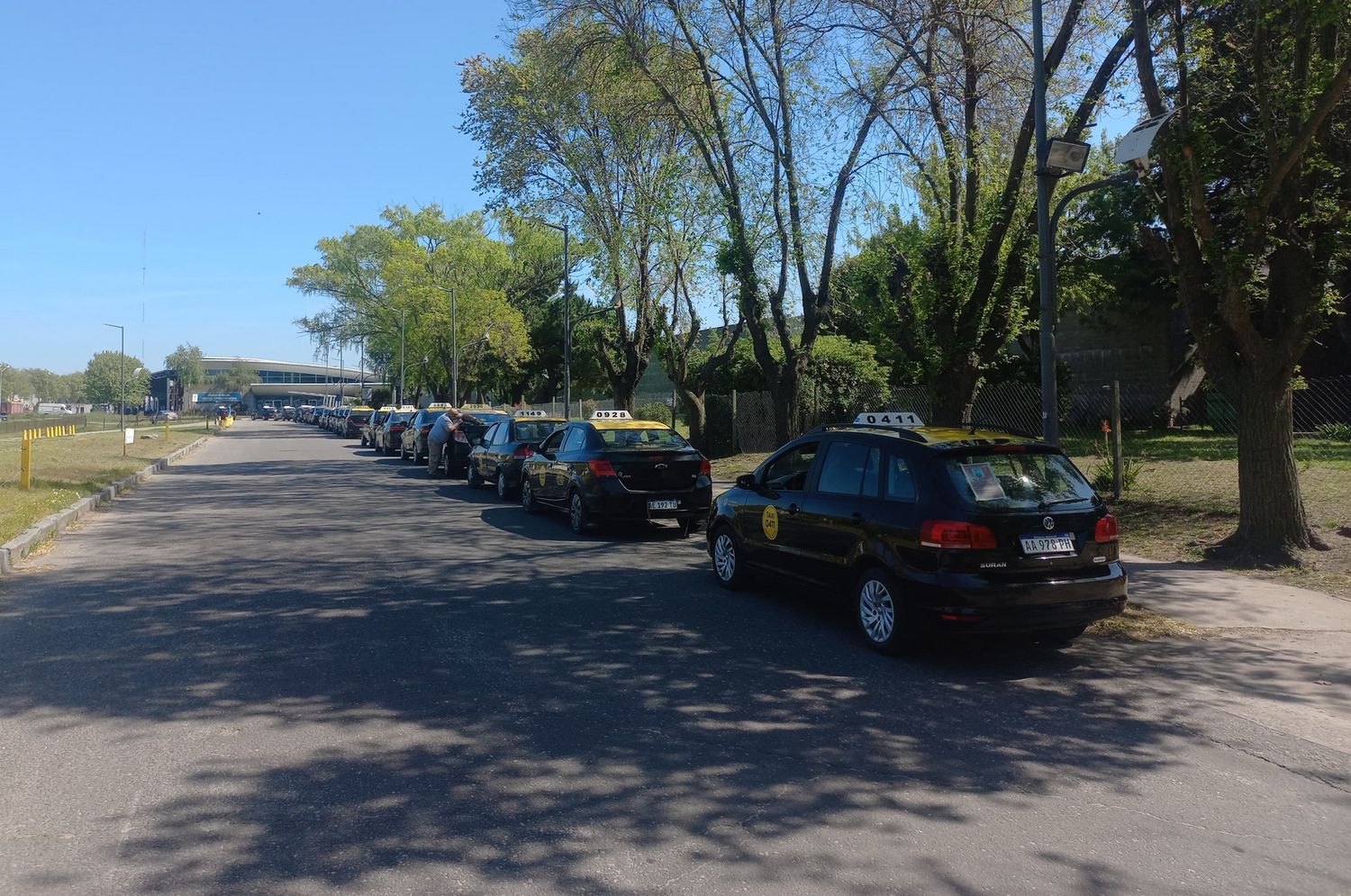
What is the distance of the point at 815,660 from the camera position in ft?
22.8

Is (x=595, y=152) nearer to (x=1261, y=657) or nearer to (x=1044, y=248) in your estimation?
(x=1044, y=248)

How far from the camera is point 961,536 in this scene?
666cm

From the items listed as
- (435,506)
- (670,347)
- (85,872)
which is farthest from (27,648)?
(670,347)

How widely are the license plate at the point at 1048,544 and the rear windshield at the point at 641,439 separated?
289 inches

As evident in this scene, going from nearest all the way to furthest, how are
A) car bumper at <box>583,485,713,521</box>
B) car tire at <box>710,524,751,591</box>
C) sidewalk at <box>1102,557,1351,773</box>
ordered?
sidewalk at <box>1102,557,1351,773</box> → car tire at <box>710,524,751,591</box> → car bumper at <box>583,485,713,521</box>

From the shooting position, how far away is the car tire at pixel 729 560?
926cm

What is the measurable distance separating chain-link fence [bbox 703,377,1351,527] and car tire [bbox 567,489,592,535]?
6.18 m

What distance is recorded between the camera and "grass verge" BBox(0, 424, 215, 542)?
1344cm

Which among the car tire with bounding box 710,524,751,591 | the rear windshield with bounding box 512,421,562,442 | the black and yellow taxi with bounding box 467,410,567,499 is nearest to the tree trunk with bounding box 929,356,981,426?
the black and yellow taxi with bounding box 467,410,567,499

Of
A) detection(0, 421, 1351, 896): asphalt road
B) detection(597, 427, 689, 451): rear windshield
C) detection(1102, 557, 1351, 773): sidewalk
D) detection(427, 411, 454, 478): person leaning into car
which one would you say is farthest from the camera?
detection(427, 411, 454, 478): person leaning into car

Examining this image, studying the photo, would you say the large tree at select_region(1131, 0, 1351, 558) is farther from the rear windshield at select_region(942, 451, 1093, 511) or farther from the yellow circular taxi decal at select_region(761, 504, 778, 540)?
the yellow circular taxi decal at select_region(761, 504, 778, 540)

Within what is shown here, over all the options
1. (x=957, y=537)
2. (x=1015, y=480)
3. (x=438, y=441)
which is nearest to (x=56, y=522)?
(x=438, y=441)

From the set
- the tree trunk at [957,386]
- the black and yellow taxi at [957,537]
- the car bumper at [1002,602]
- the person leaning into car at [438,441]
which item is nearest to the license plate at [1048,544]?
the black and yellow taxi at [957,537]

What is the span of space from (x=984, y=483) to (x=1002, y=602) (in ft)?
2.82
